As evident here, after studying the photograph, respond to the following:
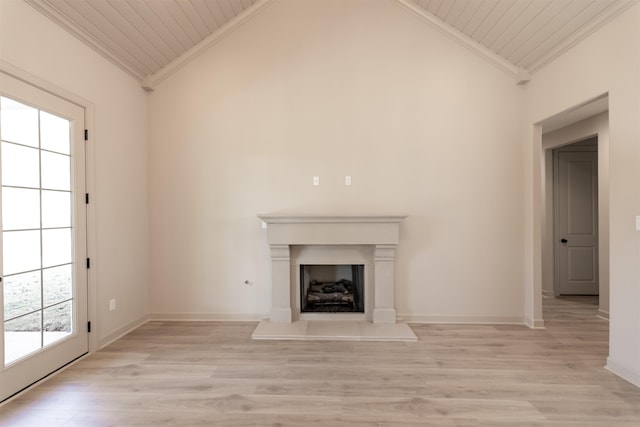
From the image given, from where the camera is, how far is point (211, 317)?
12.2ft

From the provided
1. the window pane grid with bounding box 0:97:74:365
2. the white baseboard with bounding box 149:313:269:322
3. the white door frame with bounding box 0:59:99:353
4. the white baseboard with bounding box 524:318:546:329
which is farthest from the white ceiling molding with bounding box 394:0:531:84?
the white baseboard with bounding box 149:313:269:322

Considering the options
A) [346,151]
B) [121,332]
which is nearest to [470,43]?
[346,151]

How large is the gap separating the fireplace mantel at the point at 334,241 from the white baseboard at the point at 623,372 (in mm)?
1790

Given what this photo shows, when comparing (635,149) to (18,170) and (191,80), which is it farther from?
(18,170)

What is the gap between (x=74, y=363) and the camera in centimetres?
268

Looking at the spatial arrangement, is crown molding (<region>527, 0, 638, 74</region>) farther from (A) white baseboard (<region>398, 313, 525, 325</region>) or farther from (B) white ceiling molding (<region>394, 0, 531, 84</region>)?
(A) white baseboard (<region>398, 313, 525, 325</region>)

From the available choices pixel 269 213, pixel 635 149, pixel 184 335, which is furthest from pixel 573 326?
pixel 184 335

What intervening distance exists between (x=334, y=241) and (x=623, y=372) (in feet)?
8.37

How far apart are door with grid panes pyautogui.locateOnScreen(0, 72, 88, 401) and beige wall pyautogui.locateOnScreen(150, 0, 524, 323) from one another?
1.04 metres

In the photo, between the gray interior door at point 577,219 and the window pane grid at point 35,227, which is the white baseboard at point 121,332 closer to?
the window pane grid at point 35,227

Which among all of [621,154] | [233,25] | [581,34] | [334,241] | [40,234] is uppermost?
[233,25]

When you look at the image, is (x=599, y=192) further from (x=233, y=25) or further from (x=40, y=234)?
(x=40, y=234)

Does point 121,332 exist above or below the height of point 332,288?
below

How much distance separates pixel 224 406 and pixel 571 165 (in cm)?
573
